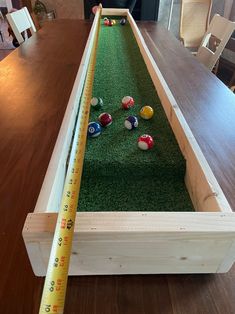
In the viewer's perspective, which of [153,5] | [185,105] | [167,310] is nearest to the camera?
[167,310]

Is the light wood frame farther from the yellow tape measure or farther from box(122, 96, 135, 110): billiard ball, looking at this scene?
box(122, 96, 135, 110): billiard ball

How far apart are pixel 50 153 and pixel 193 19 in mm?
3775

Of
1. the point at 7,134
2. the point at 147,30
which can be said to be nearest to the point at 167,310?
the point at 7,134

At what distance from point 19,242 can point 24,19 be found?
2194mm

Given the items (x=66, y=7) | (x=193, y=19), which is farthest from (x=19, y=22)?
(x=66, y=7)

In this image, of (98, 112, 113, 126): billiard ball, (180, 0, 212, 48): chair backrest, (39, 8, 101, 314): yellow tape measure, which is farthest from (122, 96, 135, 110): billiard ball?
(180, 0, 212, 48): chair backrest

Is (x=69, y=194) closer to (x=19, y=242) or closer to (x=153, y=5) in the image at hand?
(x=19, y=242)

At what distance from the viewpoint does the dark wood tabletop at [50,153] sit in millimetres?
480

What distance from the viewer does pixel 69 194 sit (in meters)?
0.53

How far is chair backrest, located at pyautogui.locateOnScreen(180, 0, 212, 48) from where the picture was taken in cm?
373

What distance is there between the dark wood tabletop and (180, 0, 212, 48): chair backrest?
222 centimetres

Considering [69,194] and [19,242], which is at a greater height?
[69,194]

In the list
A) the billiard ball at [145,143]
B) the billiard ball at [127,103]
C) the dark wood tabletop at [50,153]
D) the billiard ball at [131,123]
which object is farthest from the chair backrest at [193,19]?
the billiard ball at [145,143]

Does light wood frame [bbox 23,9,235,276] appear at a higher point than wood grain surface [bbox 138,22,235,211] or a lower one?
higher
